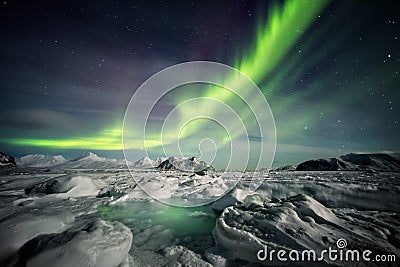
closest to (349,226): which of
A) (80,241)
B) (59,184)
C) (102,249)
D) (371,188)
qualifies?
(371,188)

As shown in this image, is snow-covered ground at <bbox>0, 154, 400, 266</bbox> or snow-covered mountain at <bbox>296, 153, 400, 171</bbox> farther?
snow-covered mountain at <bbox>296, 153, 400, 171</bbox>

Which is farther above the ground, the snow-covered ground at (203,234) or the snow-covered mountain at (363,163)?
the snow-covered mountain at (363,163)

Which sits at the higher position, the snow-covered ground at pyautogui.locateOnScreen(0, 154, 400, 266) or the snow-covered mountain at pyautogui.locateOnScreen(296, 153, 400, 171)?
the snow-covered mountain at pyautogui.locateOnScreen(296, 153, 400, 171)

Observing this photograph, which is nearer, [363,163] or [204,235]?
[204,235]

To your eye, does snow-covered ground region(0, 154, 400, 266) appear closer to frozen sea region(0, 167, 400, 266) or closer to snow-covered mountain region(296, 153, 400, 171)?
frozen sea region(0, 167, 400, 266)

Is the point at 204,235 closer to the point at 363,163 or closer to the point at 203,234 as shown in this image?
the point at 203,234

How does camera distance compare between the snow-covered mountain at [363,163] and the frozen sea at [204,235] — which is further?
the snow-covered mountain at [363,163]

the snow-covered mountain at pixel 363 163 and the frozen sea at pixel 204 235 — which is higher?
the snow-covered mountain at pixel 363 163

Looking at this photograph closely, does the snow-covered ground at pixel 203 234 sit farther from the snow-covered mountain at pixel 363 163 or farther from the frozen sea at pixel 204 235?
the snow-covered mountain at pixel 363 163

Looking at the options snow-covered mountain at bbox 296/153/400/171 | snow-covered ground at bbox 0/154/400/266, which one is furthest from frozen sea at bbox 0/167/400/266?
snow-covered mountain at bbox 296/153/400/171

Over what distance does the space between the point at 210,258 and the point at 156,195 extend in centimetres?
1034

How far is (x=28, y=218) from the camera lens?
4.34 metres

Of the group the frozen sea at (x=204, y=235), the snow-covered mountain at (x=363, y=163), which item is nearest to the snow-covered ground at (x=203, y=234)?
the frozen sea at (x=204, y=235)

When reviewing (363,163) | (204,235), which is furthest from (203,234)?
(363,163)
